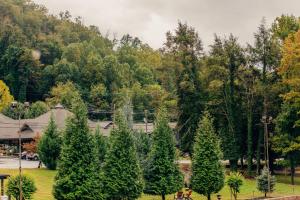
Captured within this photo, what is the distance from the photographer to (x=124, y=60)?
14738cm

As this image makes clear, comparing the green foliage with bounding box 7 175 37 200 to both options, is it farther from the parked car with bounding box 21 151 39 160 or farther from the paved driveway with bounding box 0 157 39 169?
the parked car with bounding box 21 151 39 160

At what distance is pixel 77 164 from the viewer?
3484 cm

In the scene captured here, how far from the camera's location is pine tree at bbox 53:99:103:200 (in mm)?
34562

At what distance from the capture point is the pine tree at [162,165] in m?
40.8

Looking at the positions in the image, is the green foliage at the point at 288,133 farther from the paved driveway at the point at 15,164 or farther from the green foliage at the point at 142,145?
the paved driveway at the point at 15,164

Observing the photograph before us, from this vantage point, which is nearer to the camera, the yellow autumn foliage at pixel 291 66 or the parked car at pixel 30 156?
the yellow autumn foliage at pixel 291 66

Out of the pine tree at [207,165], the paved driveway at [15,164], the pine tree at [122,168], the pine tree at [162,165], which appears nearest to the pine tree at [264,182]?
the pine tree at [207,165]

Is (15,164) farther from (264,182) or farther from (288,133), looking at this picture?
(288,133)

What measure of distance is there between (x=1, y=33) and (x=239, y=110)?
3485 inches

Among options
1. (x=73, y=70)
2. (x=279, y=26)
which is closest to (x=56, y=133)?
(x=279, y=26)

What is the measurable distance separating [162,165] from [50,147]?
15169 mm

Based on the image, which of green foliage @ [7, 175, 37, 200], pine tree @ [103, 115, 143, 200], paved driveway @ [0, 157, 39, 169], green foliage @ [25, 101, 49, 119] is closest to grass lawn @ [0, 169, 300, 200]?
green foliage @ [7, 175, 37, 200]

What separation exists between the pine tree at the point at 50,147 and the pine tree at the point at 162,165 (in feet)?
45.2

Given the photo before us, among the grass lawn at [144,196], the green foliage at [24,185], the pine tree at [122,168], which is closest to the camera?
the green foliage at [24,185]
